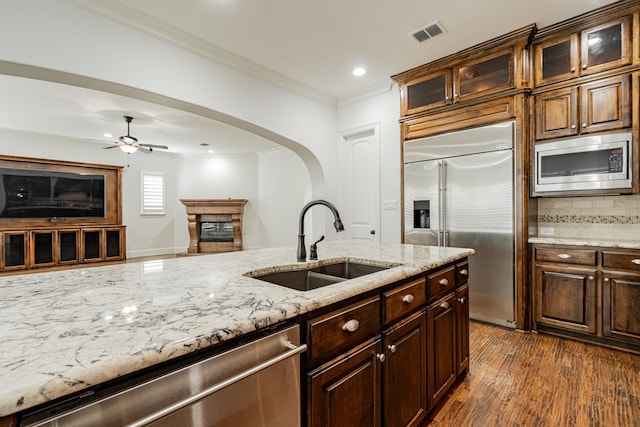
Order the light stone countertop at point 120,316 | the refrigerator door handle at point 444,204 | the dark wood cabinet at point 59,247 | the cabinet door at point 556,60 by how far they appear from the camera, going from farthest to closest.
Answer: the dark wood cabinet at point 59,247, the refrigerator door handle at point 444,204, the cabinet door at point 556,60, the light stone countertop at point 120,316

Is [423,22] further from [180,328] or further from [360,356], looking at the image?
[180,328]

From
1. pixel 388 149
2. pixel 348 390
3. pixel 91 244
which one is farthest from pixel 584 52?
pixel 91 244

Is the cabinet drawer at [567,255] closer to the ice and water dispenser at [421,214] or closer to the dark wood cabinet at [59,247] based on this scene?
the ice and water dispenser at [421,214]

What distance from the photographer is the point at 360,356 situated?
1171 millimetres

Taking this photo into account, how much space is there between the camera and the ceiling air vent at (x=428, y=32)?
276 cm

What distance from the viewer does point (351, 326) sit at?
1.12 metres

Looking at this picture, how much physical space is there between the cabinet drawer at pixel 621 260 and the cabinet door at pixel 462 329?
58.6 inches

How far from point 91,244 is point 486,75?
26.8ft

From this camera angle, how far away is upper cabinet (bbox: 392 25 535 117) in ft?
9.63

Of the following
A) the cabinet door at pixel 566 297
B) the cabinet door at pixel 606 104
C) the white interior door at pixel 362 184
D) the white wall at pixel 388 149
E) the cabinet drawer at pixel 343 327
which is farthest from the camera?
the white interior door at pixel 362 184

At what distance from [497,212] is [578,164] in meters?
0.77

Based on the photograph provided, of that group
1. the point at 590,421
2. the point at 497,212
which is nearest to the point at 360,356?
the point at 590,421

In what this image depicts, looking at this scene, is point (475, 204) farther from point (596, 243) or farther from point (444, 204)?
point (596, 243)

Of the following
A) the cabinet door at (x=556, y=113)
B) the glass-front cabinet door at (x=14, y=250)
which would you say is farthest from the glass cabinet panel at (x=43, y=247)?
the cabinet door at (x=556, y=113)
